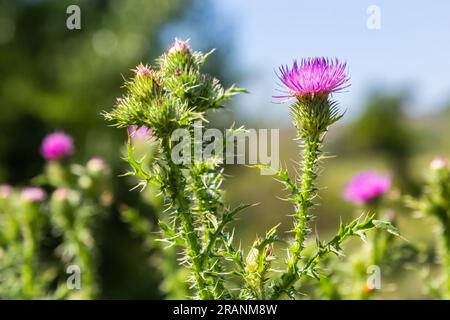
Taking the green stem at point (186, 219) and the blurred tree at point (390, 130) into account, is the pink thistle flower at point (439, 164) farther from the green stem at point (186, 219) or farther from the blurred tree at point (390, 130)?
the blurred tree at point (390, 130)

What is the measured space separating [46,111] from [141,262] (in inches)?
170

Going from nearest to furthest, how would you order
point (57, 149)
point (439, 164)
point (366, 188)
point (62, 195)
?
point (439, 164) → point (366, 188) → point (62, 195) → point (57, 149)

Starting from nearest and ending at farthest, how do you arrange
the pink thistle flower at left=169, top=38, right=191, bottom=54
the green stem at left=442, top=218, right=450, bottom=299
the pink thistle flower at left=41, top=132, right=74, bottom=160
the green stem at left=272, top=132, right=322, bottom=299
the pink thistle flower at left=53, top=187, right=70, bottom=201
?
the green stem at left=272, top=132, right=322, bottom=299, the pink thistle flower at left=169, top=38, right=191, bottom=54, the green stem at left=442, top=218, right=450, bottom=299, the pink thistle flower at left=53, top=187, right=70, bottom=201, the pink thistle flower at left=41, top=132, right=74, bottom=160

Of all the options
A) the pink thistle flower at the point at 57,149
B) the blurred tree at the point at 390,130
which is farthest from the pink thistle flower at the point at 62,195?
the blurred tree at the point at 390,130

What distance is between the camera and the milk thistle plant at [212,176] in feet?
6.95

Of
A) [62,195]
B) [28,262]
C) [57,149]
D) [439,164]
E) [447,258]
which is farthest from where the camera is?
[57,149]

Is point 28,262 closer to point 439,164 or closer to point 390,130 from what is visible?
point 439,164

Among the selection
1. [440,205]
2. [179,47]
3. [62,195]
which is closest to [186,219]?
[179,47]

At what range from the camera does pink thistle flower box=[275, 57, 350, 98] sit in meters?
2.21

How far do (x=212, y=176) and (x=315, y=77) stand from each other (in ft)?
1.87

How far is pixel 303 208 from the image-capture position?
216 centimetres

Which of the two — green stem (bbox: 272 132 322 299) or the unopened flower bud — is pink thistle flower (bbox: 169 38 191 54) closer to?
green stem (bbox: 272 132 322 299)

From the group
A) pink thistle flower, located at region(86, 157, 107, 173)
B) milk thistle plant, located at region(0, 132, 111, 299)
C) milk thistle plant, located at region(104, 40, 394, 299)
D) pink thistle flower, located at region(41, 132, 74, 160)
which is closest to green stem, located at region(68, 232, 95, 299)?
milk thistle plant, located at region(0, 132, 111, 299)
